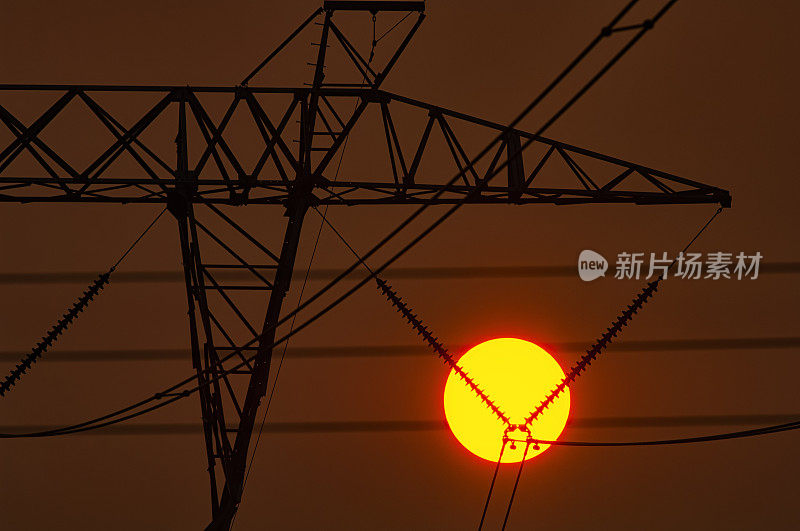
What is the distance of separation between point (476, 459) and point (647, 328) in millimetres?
2295

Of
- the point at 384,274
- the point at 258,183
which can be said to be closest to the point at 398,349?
the point at 384,274

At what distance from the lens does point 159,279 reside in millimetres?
10641

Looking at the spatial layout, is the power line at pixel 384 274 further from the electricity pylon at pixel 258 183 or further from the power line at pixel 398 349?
the electricity pylon at pixel 258 183

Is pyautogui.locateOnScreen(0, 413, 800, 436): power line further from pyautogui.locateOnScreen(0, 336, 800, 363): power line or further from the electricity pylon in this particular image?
the electricity pylon

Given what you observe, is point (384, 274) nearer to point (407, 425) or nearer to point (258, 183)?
point (407, 425)

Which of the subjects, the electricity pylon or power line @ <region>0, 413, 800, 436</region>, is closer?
the electricity pylon

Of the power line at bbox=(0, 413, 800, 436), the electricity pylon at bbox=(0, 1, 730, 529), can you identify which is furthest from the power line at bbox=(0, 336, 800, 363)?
the electricity pylon at bbox=(0, 1, 730, 529)

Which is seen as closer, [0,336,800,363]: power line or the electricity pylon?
the electricity pylon

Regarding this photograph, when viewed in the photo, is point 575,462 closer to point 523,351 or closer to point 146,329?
point 523,351

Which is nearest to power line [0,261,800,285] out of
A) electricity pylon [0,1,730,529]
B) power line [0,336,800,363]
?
power line [0,336,800,363]

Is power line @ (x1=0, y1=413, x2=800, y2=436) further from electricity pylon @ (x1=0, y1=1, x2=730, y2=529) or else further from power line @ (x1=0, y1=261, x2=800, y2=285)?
electricity pylon @ (x1=0, y1=1, x2=730, y2=529)

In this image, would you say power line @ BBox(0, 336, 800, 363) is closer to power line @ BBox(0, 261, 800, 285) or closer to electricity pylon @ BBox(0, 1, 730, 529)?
power line @ BBox(0, 261, 800, 285)

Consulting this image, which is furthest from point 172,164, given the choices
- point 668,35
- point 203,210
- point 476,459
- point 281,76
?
point 668,35

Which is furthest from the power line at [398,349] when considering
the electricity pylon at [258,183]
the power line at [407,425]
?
the electricity pylon at [258,183]
